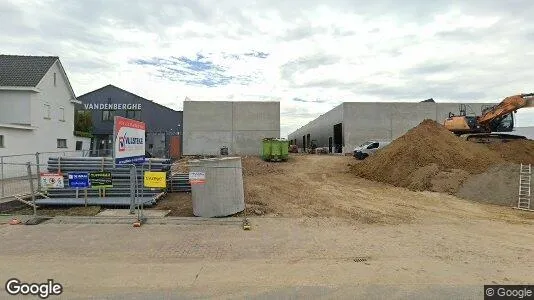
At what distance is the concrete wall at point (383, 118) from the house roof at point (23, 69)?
31444 millimetres

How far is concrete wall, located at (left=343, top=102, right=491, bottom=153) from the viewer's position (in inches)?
1751

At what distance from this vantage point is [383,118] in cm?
4516

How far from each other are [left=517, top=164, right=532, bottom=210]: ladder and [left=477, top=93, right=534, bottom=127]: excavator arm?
8088mm

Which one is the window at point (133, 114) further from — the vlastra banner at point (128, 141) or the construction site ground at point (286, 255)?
the construction site ground at point (286, 255)

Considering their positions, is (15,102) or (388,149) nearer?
(388,149)

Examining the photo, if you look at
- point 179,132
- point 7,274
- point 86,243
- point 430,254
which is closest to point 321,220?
point 430,254

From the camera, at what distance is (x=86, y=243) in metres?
7.73

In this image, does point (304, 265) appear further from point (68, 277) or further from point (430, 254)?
point (68, 277)

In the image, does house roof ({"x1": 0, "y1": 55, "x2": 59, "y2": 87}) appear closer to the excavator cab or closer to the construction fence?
the construction fence

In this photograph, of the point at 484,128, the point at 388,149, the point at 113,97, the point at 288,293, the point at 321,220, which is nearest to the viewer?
the point at 288,293

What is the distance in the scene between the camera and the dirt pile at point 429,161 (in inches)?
712

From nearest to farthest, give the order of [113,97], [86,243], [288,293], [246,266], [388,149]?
[288,293], [246,266], [86,243], [388,149], [113,97]

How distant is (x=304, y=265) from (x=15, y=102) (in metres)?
26.9

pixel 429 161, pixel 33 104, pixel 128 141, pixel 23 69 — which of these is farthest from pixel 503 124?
pixel 23 69
